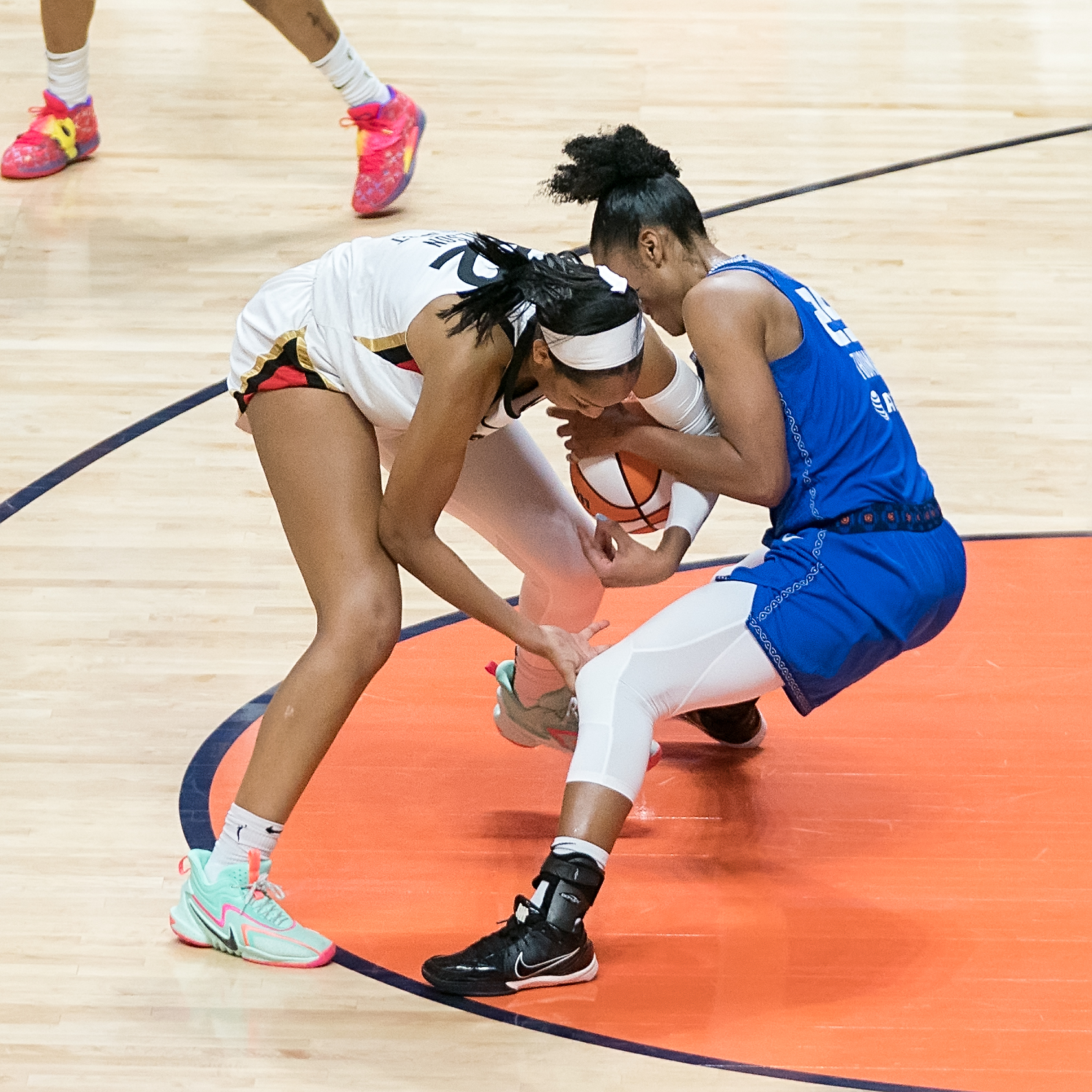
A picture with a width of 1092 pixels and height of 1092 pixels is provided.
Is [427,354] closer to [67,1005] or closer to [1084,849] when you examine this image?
[67,1005]

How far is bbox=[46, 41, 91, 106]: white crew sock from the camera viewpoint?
6203 mm

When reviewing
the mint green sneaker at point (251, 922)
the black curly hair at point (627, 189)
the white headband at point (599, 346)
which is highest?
the black curly hair at point (627, 189)

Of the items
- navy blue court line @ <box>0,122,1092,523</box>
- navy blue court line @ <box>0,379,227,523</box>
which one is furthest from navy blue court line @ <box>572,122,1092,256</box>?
navy blue court line @ <box>0,379,227,523</box>

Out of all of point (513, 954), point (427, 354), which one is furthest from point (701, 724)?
point (427, 354)

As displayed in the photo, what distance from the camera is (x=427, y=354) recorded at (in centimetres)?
279

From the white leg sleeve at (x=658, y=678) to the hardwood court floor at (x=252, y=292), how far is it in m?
0.46

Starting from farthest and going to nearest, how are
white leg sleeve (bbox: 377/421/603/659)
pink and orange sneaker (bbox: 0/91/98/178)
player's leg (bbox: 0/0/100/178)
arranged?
1. pink and orange sneaker (bbox: 0/91/98/178)
2. player's leg (bbox: 0/0/100/178)
3. white leg sleeve (bbox: 377/421/603/659)

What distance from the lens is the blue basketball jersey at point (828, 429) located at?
3008mm

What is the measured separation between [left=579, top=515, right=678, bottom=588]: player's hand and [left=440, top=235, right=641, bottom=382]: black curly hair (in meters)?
0.47

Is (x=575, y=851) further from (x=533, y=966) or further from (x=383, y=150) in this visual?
(x=383, y=150)

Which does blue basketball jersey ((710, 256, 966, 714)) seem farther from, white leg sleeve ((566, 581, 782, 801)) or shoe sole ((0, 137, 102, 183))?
shoe sole ((0, 137, 102, 183))

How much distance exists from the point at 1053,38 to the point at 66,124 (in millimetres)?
4308

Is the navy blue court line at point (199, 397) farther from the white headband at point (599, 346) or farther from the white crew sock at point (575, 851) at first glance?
the white crew sock at point (575, 851)

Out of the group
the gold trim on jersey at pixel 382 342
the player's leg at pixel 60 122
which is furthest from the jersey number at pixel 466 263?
the player's leg at pixel 60 122
